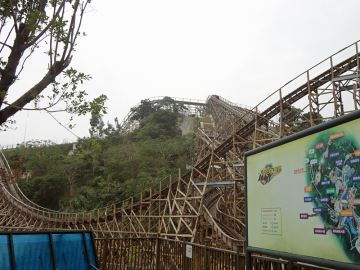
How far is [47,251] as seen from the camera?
19.6ft

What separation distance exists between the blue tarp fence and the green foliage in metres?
24.5

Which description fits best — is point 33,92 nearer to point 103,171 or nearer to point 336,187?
point 336,187

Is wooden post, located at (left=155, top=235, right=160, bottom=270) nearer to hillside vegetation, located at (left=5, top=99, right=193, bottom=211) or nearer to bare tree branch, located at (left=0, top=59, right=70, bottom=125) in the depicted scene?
bare tree branch, located at (left=0, top=59, right=70, bottom=125)

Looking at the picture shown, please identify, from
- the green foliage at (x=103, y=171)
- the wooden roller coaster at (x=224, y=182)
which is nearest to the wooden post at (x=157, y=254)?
the wooden roller coaster at (x=224, y=182)

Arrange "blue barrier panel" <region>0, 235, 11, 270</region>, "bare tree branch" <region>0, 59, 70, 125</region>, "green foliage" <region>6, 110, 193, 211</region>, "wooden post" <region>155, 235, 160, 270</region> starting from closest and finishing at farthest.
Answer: "bare tree branch" <region>0, 59, 70, 125</region> < "blue barrier panel" <region>0, 235, 11, 270</region> < "wooden post" <region>155, 235, 160, 270</region> < "green foliage" <region>6, 110, 193, 211</region>

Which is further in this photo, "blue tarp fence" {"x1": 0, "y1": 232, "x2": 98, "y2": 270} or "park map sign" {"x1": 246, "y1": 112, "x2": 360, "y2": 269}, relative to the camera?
"blue tarp fence" {"x1": 0, "y1": 232, "x2": 98, "y2": 270}

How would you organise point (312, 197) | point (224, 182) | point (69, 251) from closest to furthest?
point (312, 197)
point (69, 251)
point (224, 182)

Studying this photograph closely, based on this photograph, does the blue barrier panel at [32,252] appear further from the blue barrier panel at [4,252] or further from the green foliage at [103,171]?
the green foliage at [103,171]

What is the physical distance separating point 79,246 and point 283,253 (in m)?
3.65

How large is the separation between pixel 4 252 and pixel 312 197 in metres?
4.39

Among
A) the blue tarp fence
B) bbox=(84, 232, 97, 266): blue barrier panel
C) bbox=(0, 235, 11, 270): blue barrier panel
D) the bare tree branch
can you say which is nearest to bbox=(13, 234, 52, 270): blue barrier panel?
the blue tarp fence

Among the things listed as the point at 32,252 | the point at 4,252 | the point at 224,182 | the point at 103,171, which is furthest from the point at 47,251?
the point at 103,171

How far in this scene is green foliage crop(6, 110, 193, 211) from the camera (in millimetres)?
32656

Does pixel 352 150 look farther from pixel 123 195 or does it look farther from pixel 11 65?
pixel 123 195
